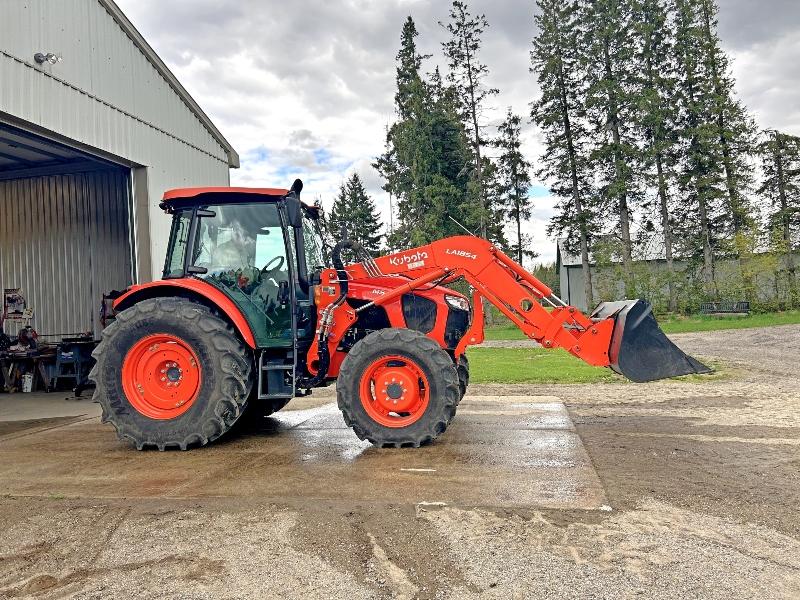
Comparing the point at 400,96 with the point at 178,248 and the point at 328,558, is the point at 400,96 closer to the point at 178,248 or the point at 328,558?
the point at 178,248

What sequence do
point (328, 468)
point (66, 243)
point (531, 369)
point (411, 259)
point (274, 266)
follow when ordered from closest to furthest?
point (328, 468)
point (274, 266)
point (411, 259)
point (531, 369)
point (66, 243)

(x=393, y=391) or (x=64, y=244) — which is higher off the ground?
(x=64, y=244)

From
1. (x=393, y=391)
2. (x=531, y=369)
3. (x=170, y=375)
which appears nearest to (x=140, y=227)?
(x=170, y=375)

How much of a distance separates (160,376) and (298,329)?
142 centimetres

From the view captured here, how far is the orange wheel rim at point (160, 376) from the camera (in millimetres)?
5566

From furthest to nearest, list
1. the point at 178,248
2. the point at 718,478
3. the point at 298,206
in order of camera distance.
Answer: the point at 178,248 < the point at 298,206 < the point at 718,478

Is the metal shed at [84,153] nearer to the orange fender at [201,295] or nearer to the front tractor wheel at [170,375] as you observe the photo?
the orange fender at [201,295]

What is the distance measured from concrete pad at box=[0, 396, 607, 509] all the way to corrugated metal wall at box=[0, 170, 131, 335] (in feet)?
28.0

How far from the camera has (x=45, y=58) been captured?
8398 mm

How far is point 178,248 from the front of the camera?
598cm

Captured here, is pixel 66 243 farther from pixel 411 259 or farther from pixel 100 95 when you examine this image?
pixel 411 259

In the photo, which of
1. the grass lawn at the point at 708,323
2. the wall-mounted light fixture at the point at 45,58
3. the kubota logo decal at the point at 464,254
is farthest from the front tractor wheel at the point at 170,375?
the grass lawn at the point at 708,323

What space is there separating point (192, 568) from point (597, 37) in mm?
34056

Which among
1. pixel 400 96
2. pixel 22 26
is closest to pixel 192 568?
pixel 22 26
